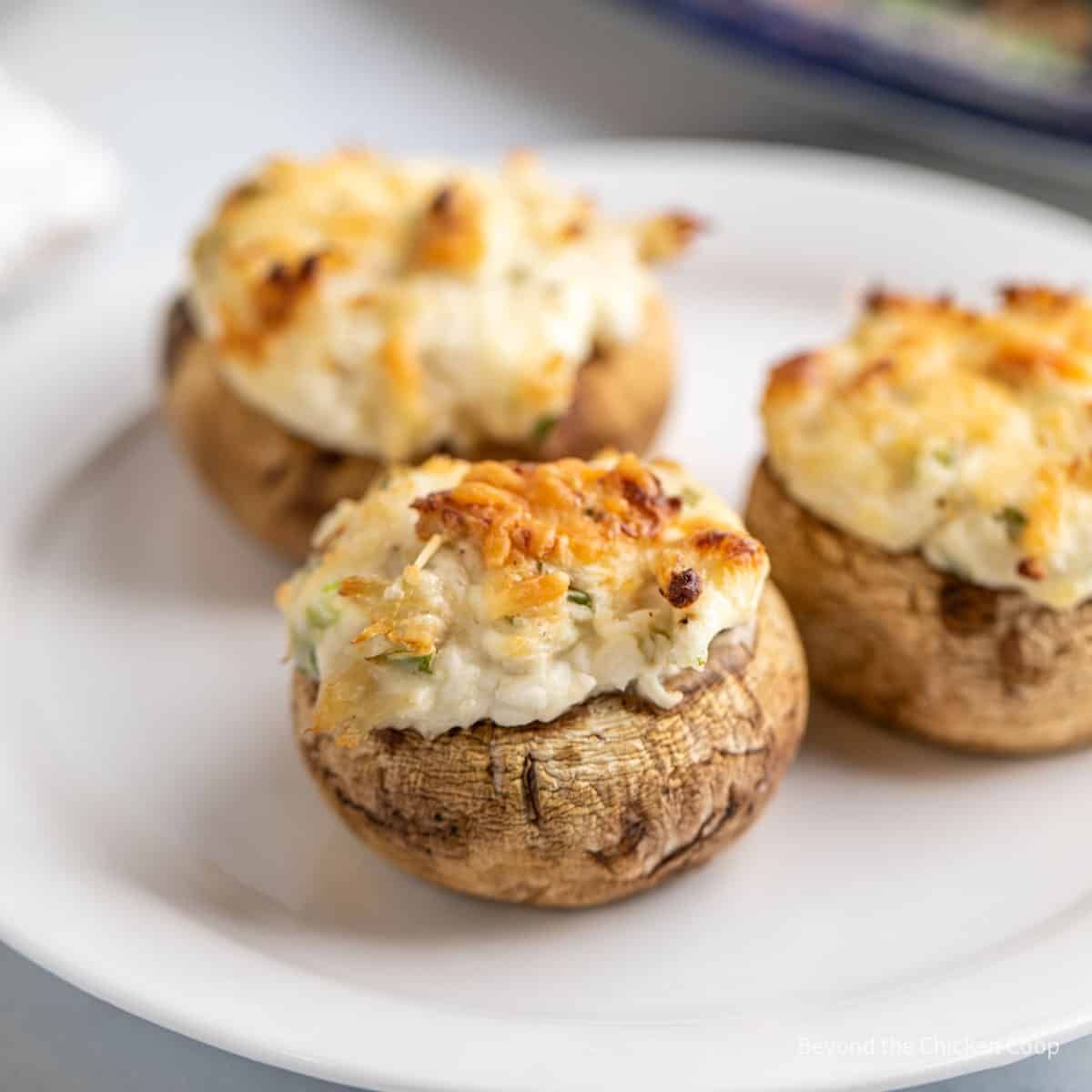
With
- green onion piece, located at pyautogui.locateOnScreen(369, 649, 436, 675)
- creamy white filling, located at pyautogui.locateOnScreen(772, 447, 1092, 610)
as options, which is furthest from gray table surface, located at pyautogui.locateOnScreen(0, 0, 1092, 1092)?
green onion piece, located at pyautogui.locateOnScreen(369, 649, 436, 675)

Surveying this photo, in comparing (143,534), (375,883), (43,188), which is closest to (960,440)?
(375,883)

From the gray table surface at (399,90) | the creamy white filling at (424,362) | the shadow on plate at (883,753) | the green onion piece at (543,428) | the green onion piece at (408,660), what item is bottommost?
the gray table surface at (399,90)

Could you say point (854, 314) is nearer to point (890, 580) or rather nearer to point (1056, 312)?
point (1056, 312)

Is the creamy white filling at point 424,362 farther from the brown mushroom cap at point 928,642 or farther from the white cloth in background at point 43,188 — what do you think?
the white cloth in background at point 43,188

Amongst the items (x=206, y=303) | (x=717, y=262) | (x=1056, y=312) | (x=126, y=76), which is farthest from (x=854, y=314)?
(x=126, y=76)

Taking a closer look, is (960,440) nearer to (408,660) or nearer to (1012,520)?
(1012,520)

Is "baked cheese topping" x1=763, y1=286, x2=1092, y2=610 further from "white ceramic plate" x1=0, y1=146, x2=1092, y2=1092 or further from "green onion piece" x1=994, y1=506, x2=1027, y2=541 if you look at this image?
"white ceramic plate" x1=0, y1=146, x2=1092, y2=1092

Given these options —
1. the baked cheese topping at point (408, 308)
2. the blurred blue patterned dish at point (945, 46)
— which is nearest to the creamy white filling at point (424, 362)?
the baked cheese topping at point (408, 308)
